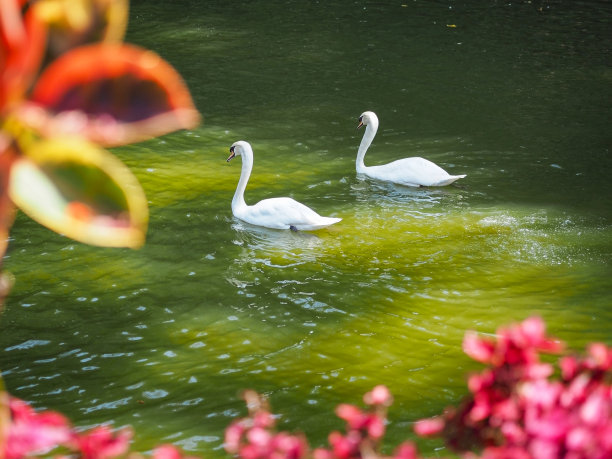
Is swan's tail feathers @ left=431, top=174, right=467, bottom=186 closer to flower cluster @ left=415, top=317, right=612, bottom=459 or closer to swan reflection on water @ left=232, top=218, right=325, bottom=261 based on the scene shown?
swan reflection on water @ left=232, top=218, right=325, bottom=261

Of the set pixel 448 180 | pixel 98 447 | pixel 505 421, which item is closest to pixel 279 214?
pixel 448 180

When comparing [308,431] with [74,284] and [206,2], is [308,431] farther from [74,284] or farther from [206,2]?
[206,2]

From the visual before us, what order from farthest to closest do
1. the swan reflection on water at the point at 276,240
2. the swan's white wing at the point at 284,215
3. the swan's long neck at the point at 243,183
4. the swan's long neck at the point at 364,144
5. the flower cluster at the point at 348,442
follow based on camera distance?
the swan's long neck at the point at 364,144
the swan's long neck at the point at 243,183
the swan's white wing at the point at 284,215
the swan reflection on water at the point at 276,240
the flower cluster at the point at 348,442

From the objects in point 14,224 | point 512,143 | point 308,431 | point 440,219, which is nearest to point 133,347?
point 308,431

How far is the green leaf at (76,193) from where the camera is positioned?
1525 millimetres

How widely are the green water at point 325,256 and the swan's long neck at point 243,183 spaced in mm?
152

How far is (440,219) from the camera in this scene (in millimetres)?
7801

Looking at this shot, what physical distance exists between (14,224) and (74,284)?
1.41m

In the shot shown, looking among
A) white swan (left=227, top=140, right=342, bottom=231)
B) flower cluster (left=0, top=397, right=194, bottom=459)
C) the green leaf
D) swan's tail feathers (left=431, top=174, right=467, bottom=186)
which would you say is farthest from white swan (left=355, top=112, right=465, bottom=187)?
the green leaf

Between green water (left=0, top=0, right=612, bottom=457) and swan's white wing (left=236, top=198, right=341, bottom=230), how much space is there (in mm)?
116

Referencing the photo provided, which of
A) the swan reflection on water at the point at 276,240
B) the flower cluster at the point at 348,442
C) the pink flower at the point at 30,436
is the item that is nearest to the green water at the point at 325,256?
the swan reflection on water at the point at 276,240

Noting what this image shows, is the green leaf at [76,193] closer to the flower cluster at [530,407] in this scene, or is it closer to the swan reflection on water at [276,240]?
the flower cluster at [530,407]

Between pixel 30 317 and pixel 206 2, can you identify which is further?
pixel 206 2

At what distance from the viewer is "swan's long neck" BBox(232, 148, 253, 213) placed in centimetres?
784
